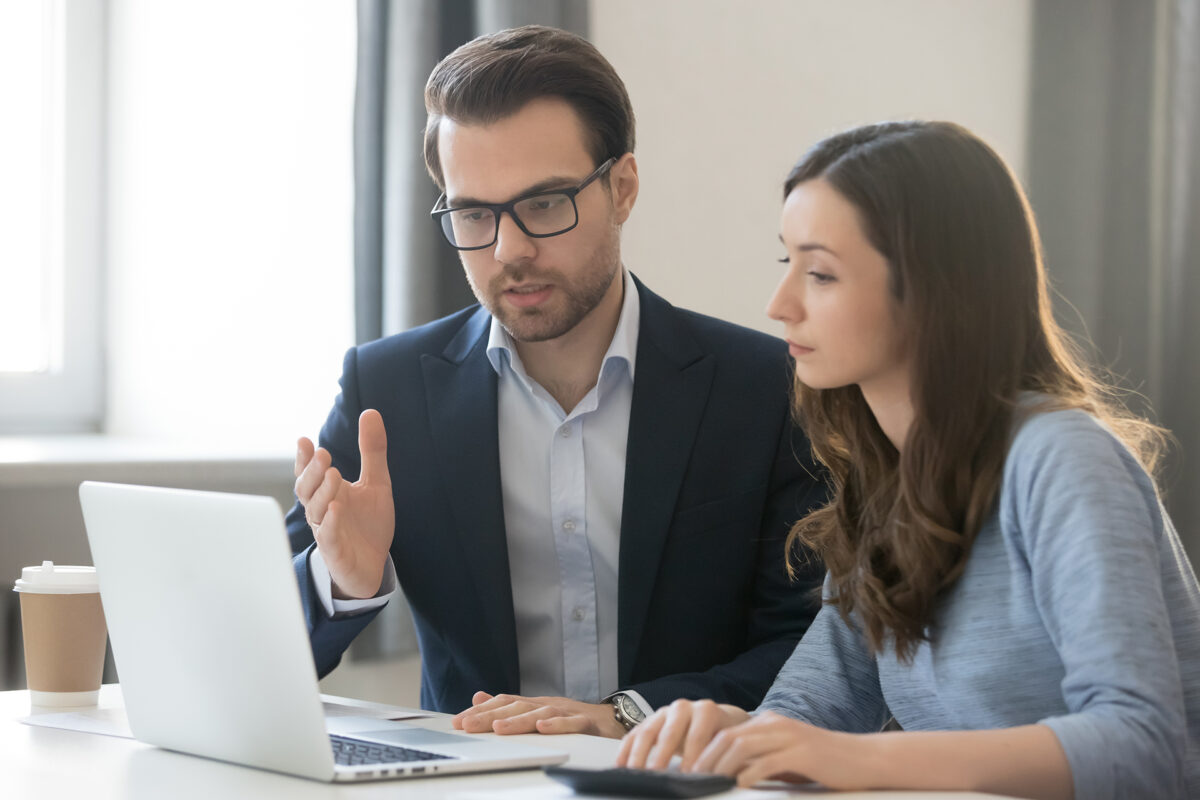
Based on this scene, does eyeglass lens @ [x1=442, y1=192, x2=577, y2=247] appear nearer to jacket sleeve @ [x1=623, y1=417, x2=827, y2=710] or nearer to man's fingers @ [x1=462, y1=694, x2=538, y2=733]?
jacket sleeve @ [x1=623, y1=417, x2=827, y2=710]

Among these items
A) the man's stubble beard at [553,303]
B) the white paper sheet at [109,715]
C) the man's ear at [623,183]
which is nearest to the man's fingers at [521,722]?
the white paper sheet at [109,715]

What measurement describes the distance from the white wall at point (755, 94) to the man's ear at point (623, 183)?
86 centimetres

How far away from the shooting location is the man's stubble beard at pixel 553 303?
167cm

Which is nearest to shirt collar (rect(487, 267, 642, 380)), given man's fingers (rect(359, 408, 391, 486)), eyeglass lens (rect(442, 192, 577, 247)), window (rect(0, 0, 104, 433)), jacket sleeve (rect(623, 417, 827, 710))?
eyeglass lens (rect(442, 192, 577, 247))

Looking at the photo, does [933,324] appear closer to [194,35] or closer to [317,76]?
[317,76]

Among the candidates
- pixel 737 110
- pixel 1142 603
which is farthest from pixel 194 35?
pixel 1142 603

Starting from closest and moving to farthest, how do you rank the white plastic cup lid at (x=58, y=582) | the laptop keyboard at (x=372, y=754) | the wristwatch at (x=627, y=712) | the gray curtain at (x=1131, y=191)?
1. the laptop keyboard at (x=372, y=754)
2. the white plastic cup lid at (x=58, y=582)
3. the wristwatch at (x=627, y=712)
4. the gray curtain at (x=1131, y=191)

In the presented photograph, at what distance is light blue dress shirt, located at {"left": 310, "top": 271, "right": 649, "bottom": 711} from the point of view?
1714 millimetres

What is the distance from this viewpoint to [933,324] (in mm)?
1185

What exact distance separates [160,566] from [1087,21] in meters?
2.63

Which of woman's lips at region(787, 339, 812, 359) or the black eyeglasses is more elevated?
the black eyeglasses

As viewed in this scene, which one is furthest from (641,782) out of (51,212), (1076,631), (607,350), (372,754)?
(51,212)

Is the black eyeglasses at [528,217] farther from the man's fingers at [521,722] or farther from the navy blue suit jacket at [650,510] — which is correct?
the man's fingers at [521,722]

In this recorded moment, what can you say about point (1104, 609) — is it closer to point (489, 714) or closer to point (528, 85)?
point (489, 714)
